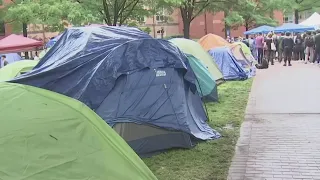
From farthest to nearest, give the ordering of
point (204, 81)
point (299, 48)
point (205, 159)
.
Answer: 1. point (299, 48)
2. point (204, 81)
3. point (205, 159)

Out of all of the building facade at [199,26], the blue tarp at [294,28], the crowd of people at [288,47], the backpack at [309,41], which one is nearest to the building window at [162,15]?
the crowd of people at [288,47]

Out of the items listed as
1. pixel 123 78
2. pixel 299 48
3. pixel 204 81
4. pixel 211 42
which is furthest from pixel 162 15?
pixel 123 78

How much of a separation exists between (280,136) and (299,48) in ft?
59.6

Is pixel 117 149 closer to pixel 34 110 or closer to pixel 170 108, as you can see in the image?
pixel 34 110

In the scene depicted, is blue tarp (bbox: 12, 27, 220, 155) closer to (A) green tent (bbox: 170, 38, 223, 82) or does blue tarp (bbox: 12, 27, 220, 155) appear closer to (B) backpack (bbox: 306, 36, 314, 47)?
(A) green tent (bbox: 170, 38, 223, 82)

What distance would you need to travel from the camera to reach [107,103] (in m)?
7.07

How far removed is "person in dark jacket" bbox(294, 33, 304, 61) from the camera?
25.0 meters

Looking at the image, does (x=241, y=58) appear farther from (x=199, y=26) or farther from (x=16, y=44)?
(x=199, y=26)

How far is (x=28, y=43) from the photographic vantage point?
20.0 m

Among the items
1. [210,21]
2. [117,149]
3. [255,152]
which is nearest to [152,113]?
[255,152]

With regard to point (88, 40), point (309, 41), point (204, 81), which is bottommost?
point (204, 81)

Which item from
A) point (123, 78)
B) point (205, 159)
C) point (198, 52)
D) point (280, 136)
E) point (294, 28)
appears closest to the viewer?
point (205, 159)

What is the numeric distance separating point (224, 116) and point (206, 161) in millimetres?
3490

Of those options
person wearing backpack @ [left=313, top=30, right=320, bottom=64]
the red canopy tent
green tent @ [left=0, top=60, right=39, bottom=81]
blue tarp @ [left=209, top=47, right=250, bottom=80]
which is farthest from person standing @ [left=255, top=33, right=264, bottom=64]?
green tent @ [left=0, top=60, right=39, bottom=81]
